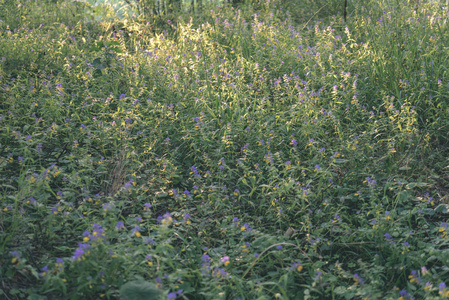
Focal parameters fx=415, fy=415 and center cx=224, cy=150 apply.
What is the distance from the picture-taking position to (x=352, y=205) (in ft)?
10.2

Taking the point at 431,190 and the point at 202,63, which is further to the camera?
the point at 202,63

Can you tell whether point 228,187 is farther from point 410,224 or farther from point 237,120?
point 410,224

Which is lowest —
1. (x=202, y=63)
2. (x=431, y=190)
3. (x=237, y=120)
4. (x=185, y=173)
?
(x=431, y=190)

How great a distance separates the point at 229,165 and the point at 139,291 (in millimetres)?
1623

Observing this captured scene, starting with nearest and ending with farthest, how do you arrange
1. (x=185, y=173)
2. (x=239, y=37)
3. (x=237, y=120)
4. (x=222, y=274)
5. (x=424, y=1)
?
(x=222, y=274)
(x=185, y=173)
(x=237, y=120)
(x=239, y=37)
(x=424, y=1)

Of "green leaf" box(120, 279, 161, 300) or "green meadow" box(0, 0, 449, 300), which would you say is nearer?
"green leaf" box(120, 279, 161, 300)

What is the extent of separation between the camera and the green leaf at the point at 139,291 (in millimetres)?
1976

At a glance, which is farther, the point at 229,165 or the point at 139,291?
the point at 229,165

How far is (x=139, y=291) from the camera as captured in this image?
199cm

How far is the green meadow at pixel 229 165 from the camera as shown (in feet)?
7.47

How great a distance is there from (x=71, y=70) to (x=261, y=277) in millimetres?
3160

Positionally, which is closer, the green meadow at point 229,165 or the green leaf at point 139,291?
the green leaf at point 139,291

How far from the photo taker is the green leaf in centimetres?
198

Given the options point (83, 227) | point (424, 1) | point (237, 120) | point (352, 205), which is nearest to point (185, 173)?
point (237, 120)
